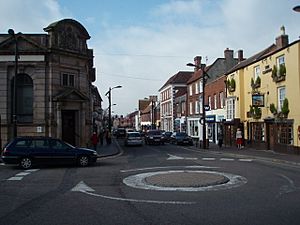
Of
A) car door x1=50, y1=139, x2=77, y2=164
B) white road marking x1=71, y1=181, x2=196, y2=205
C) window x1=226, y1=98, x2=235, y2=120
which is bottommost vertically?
white road marking x1=71, y1=181, x2=196, y2=205

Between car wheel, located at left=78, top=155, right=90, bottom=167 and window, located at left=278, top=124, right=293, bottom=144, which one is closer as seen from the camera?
car wheel, located at left=78, top=155, right=90, bottom=167

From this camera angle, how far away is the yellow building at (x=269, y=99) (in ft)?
86.7

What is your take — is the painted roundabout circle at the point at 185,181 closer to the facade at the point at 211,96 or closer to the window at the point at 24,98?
the window at the point at 24,98

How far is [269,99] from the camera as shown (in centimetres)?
3050

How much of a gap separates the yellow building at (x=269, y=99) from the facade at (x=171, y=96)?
116ft

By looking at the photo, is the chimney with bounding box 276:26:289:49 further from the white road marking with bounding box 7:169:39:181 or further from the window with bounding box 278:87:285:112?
the white road marking with bounding box 7:169:39:181

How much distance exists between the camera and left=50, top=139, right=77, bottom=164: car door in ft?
63.2

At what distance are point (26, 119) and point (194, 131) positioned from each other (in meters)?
34.5

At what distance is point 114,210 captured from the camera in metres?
9.25

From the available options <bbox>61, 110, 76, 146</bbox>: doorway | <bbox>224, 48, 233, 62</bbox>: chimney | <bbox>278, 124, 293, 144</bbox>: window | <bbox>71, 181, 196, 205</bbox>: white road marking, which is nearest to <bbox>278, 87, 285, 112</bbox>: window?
<bbox>278, 124, 293, 144</bbox>: window

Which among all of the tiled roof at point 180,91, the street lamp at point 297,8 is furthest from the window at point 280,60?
the tiled roof at point 180,91

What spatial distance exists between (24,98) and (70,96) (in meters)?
3.21

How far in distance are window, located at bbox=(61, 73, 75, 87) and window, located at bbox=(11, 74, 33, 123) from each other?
2318 millimetres

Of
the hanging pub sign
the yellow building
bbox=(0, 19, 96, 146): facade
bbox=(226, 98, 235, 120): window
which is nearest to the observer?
the yellow building
